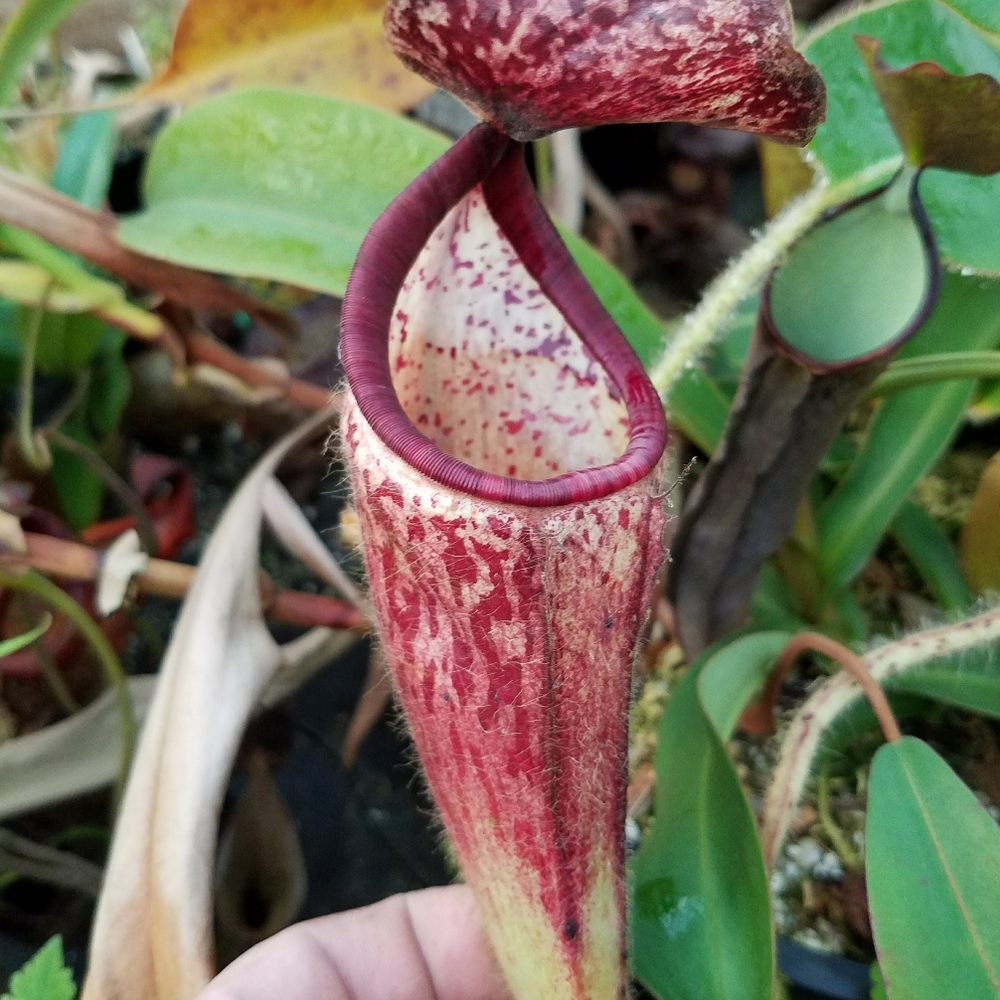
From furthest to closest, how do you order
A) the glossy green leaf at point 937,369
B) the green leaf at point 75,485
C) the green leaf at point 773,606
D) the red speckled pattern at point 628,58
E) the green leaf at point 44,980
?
the green leaf at point 75,485
the green leaf at point 773,606
the glossy green leaf at point 937,369
the green leaf at point 44,980
the red speckled pattern at point 628,58

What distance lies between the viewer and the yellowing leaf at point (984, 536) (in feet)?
2.38

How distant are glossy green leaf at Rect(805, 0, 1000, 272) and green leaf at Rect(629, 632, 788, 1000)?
1.04ft

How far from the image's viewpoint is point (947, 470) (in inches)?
39.6

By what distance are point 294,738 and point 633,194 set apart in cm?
101

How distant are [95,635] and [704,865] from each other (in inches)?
19.6

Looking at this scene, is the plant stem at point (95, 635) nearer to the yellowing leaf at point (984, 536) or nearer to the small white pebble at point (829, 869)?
the small white pebble at point (829, 869)

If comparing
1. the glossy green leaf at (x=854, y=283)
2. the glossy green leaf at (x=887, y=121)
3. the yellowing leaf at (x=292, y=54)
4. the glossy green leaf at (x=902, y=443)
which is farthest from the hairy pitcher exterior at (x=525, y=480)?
the yellowing leaf at (x=292, y=54)

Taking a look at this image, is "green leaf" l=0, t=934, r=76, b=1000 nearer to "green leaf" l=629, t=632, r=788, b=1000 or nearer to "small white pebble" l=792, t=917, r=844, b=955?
"green leaf" l=629, t=632, r=788, b=1000

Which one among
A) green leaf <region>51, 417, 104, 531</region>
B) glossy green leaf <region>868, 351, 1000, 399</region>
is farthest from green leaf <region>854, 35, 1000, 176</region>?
green leaf <region>51, 417, 104, 531</region>

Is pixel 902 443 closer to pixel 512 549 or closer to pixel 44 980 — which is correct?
pixel 512 549

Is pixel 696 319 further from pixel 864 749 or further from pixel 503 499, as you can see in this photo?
pixel 864 749

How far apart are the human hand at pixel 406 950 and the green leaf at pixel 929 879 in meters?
0.23

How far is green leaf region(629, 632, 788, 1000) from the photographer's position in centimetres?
49

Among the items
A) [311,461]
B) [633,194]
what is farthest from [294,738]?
[633,194]
